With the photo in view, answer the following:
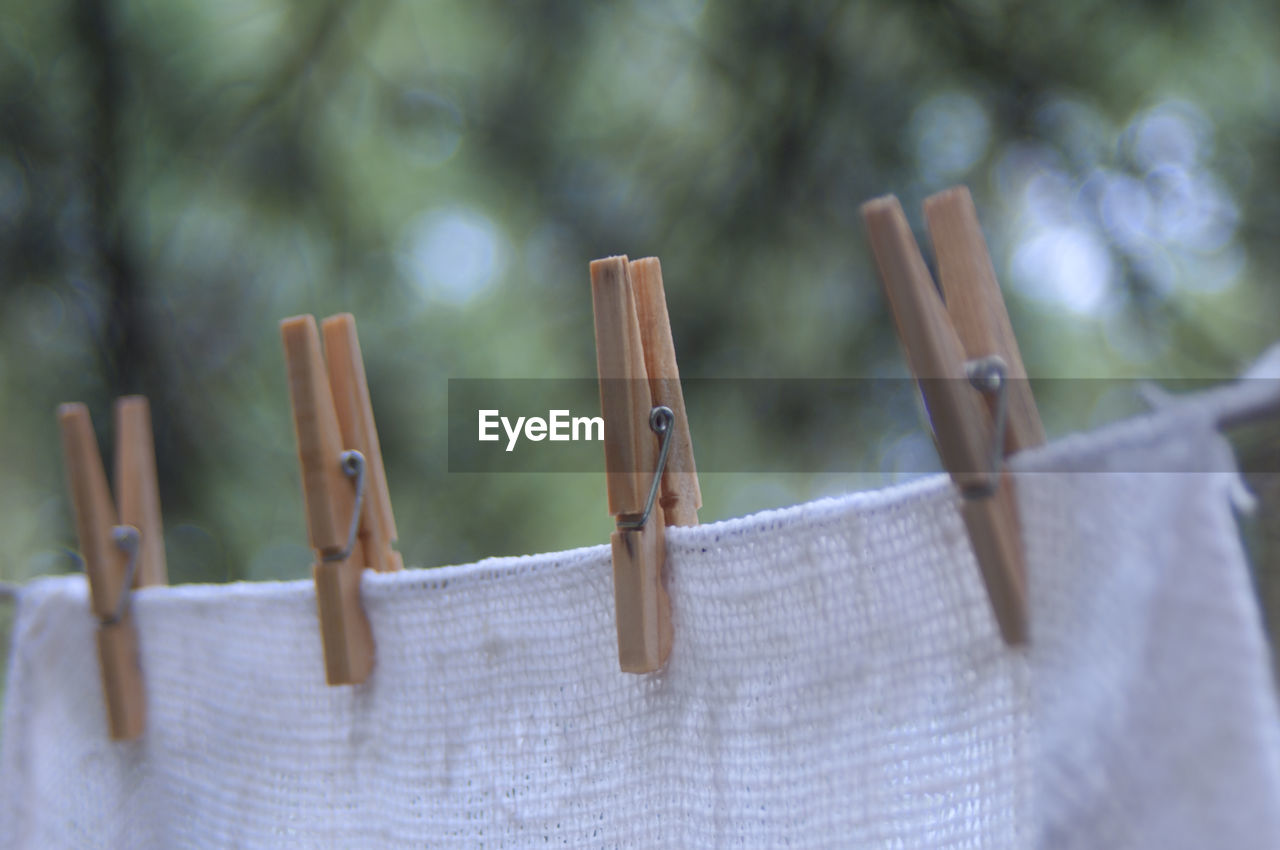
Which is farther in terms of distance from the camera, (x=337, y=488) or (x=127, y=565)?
(x=127, y=565)

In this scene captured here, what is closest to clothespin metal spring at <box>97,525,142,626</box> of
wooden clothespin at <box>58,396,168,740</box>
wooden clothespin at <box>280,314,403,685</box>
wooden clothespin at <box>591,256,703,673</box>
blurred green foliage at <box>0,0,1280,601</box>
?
wooden clothespin at <box>58,396,168,740</box>

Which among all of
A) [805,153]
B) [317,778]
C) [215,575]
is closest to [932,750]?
[317,778]

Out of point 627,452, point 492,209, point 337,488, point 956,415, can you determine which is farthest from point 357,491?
point 492,209

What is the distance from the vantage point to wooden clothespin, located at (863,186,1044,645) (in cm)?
26

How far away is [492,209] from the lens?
1.32m

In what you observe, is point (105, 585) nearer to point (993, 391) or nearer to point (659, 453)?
point (659, 453)

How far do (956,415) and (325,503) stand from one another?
255 millimetres

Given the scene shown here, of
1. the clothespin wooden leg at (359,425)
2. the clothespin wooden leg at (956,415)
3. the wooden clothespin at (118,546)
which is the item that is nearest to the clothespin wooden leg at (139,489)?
the wooden clothespin at (118,546)

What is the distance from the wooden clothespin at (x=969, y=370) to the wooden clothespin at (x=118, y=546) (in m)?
0.41

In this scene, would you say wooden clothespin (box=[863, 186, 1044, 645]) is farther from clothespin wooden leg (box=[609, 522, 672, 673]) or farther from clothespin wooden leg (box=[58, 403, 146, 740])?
clothespin wooden leg (box=[58, 403, 146, 740])

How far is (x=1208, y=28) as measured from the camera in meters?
1.04

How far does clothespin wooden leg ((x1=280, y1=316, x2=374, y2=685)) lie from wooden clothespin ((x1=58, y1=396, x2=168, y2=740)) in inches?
6.0

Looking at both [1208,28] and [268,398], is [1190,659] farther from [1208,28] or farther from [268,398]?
[268,398]

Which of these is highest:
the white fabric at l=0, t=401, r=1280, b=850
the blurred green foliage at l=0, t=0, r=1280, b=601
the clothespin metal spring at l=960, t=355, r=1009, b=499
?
the blurred green foliage at l=0, t=0, r=1280, b=601
